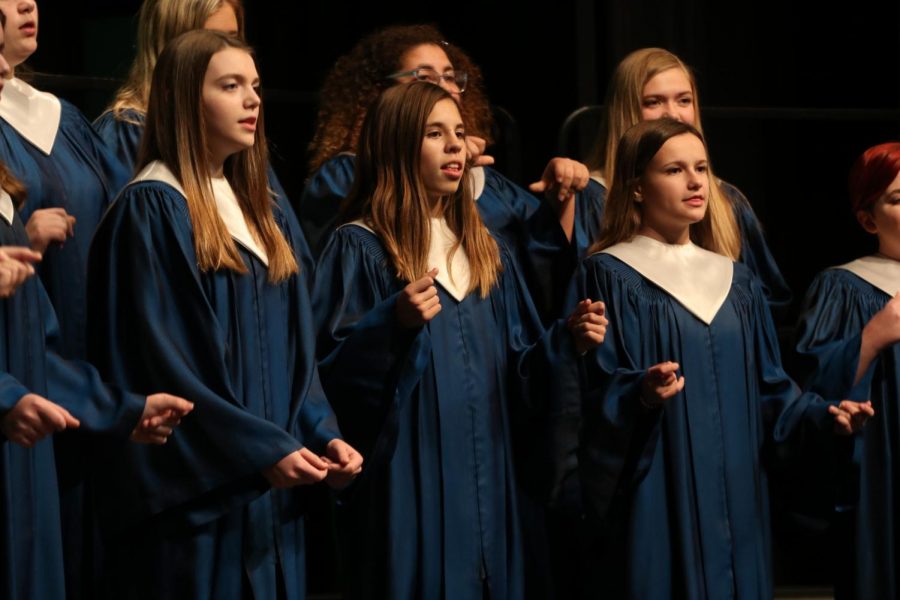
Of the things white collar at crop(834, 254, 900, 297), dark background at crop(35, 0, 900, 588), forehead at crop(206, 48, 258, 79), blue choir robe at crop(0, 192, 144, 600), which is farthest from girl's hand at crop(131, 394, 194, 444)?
dark background at crop(35, 0, 900, 588)

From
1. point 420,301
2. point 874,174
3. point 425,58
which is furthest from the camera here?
point 425,58

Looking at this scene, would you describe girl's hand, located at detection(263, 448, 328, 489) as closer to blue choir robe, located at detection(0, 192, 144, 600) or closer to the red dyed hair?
blue choir robe, located at detection(0, 192, 144, 600)

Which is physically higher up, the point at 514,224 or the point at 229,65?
the point at 229,65

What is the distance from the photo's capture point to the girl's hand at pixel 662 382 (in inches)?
156

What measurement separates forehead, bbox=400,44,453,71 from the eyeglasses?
0.06ft

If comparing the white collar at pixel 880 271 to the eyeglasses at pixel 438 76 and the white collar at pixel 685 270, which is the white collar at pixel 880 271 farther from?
the eyeglasses at pixel 438 76

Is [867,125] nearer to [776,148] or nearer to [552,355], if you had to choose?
[776,148]

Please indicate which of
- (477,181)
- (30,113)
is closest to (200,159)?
(30,113)

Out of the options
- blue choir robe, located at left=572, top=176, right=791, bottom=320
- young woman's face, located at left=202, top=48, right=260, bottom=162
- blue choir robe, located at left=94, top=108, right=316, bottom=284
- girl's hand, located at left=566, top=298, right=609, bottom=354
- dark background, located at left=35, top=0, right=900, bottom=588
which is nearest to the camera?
young woman's face, located at left=202, top=48, right=260, bottom=162

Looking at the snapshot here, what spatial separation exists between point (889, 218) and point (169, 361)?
6.97 feet

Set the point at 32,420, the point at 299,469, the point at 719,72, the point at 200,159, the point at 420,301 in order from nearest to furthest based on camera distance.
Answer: the point at 32,420 → the point at 299,469 → the point at 200,159 → the point at 420,301 → the point at 719,72

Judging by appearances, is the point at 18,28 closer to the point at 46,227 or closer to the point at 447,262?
the point at 46,227

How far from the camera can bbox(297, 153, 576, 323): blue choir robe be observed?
452cm

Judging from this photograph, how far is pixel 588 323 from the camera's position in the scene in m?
4.01
